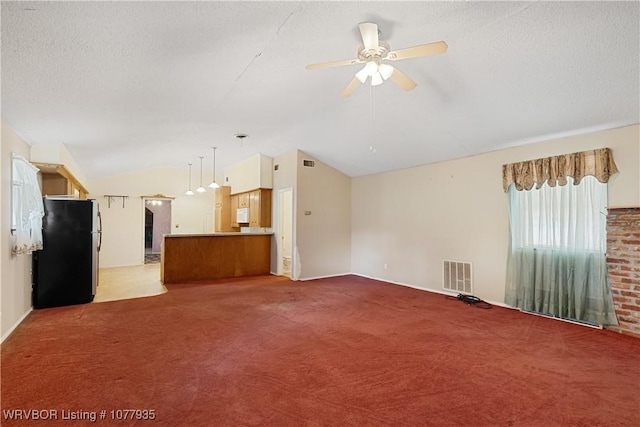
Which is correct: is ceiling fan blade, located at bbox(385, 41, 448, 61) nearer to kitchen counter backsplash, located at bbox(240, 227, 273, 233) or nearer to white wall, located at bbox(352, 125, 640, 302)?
white wall, located at bbox(352, 125, 640, 302)

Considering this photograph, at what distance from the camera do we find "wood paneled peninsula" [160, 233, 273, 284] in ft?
20.8

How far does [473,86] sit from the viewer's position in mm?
3283

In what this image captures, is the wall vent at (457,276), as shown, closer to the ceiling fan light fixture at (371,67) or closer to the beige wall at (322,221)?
the beige wall at (322,221)

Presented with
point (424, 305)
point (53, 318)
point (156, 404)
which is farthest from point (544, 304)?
point (53, 318)

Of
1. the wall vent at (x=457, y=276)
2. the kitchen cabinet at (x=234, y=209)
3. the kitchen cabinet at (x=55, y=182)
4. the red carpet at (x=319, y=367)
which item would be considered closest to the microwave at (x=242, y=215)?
the kitchen cabinet at (x=234, y=209)

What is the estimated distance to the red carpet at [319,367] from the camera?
2055 mm

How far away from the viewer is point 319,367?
2.67 metres

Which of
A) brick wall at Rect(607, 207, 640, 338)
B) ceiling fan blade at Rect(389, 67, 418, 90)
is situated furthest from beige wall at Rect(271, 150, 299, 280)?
brick wall at Rect(607, 207, 640, 338)

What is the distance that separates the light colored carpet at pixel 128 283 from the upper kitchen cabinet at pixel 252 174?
2.87m

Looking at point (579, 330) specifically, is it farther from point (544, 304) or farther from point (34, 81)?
point (34, 81)

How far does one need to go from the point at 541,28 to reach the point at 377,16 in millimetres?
1252

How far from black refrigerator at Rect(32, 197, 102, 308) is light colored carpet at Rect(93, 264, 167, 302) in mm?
441

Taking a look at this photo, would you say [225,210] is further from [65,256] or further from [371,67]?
[371,67]

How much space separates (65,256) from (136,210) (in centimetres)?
447
